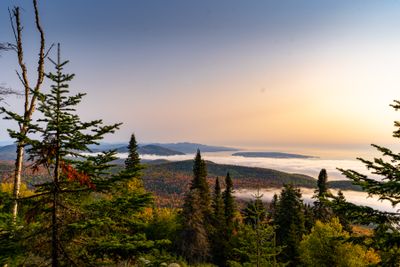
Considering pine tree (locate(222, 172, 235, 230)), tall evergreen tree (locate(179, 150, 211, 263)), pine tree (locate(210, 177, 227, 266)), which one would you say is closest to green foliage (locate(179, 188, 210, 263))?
tall evergreen tree (locate(179, 150, 211, 263))

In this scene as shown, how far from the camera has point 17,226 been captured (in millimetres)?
5812

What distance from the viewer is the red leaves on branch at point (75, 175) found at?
611cm

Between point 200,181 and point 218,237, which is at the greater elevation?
point 200,181

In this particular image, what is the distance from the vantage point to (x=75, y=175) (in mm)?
6250

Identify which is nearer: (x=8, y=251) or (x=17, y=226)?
(x=8, y=251)

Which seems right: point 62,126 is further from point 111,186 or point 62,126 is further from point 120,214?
point 120,214

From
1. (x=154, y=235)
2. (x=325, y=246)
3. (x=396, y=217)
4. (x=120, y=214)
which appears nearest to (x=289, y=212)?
(x=325, y=246)

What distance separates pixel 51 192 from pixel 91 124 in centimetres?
178

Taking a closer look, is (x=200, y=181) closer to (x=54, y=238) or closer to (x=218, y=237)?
(x=218, y=237)

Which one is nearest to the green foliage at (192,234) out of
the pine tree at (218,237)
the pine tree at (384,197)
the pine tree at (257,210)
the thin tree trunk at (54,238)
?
the pine tree at (218,237)

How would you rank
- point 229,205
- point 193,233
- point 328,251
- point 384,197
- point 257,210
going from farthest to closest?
1. point 229,205
2. point 193,233
3. point 328,251
4. point 257,210
5. point 384,197

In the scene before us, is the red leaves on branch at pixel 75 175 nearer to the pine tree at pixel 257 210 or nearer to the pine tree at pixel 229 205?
the pine tree at pixel 257 210

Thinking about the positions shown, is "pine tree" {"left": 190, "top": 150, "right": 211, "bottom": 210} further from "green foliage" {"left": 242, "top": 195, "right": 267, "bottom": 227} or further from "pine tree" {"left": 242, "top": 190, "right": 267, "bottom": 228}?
"pine tree" {"left": 242, "top": 190, "right": 267, "bottom": 228}

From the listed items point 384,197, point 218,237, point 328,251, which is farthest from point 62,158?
point 218,237
